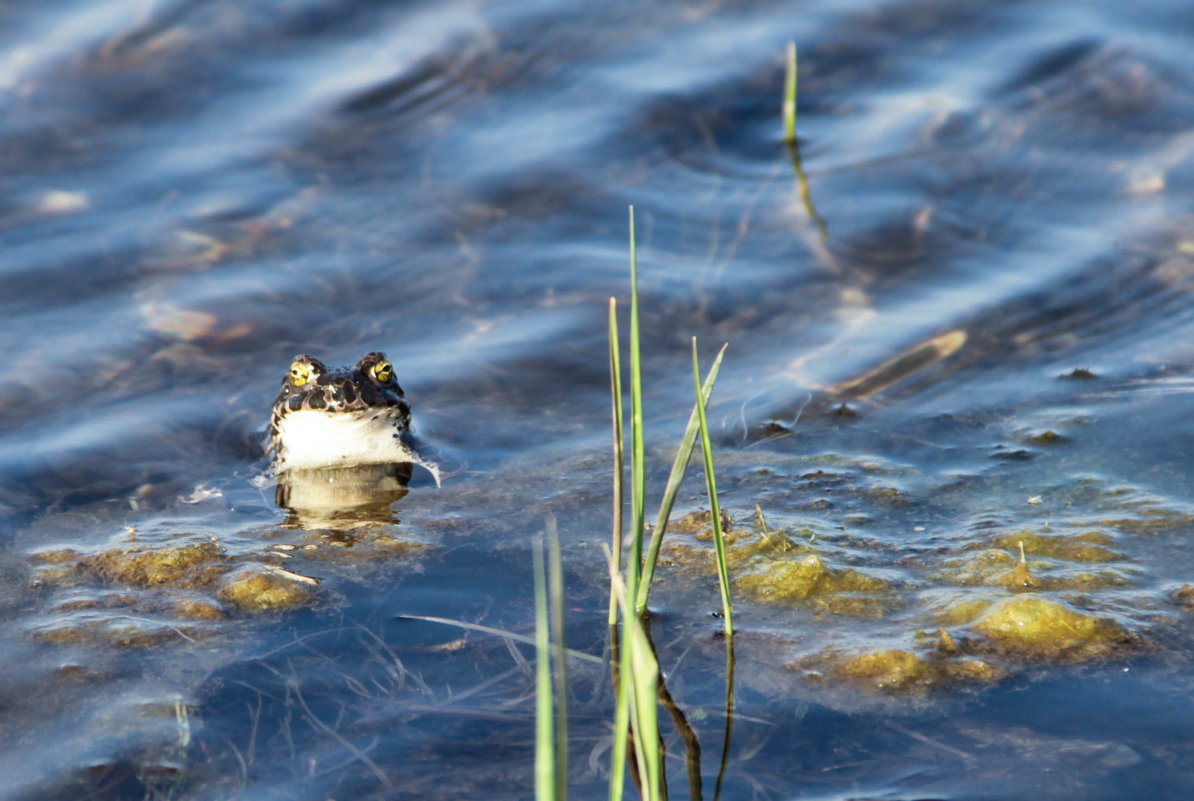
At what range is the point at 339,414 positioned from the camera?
19.4 ft

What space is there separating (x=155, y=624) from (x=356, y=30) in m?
6.83

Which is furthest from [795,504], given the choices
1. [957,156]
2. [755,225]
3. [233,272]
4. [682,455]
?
[957,156]

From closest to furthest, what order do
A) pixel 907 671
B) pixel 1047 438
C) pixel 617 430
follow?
pixel 617 430 < pixel 907 671 < pixel 1047 438

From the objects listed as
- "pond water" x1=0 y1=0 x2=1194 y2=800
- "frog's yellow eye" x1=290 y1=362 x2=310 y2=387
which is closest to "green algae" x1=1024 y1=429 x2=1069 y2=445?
"pond water" x1=0 y1=0 x2=1194 y2=800

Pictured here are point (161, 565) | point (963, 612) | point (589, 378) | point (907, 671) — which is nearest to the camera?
point (907, 671)

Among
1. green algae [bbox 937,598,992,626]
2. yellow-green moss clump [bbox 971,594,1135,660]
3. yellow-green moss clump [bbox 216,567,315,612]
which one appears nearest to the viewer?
yellow-green moss clump [bbox 971,594,1135,660]

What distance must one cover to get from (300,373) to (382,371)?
1.22 feet

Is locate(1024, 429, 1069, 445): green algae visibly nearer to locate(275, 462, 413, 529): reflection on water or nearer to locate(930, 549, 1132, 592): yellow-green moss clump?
locate(930, 549, 1132, 592): yellow-green moss clump

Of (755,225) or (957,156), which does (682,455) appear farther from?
(957,156)

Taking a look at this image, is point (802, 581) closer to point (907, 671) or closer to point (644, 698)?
point (907, 671)

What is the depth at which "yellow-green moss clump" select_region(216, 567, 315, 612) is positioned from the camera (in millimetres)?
4125

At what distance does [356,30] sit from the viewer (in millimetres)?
9836

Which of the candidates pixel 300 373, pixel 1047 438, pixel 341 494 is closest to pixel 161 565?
pixel 341 494

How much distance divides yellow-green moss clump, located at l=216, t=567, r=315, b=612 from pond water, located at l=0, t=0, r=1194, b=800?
2 centimetres
